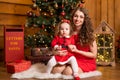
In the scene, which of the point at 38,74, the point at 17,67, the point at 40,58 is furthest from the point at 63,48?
the point at 40,58

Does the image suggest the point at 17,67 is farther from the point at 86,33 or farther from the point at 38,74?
the point at 86,33

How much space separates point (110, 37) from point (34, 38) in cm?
96

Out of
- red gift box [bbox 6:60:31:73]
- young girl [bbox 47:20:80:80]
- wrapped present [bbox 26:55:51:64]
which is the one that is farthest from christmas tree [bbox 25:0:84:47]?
young girl [bbox 47:20:80:80]

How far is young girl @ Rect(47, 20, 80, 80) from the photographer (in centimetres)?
238

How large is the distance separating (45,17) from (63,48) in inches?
37.7

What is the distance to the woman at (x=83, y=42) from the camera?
2533 millimetres

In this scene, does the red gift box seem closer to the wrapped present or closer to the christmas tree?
the wrapped present

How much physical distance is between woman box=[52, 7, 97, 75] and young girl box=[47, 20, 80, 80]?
97mm

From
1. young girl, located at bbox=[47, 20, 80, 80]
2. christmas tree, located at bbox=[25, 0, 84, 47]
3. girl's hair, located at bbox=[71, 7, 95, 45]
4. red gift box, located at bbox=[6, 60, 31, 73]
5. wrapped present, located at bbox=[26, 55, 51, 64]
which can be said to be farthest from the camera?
christmas tree, located at bbox=[25, 0, 84, 47]

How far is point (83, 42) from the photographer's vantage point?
2535 millimetres

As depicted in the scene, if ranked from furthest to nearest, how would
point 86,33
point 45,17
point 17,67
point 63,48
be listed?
point 45,17
point 17,67
point 86,33
point 63,48

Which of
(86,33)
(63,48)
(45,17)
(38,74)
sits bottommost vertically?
(38,74)

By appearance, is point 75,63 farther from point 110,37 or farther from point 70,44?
point 110,37

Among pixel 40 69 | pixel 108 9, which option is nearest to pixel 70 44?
pixel 40 69
